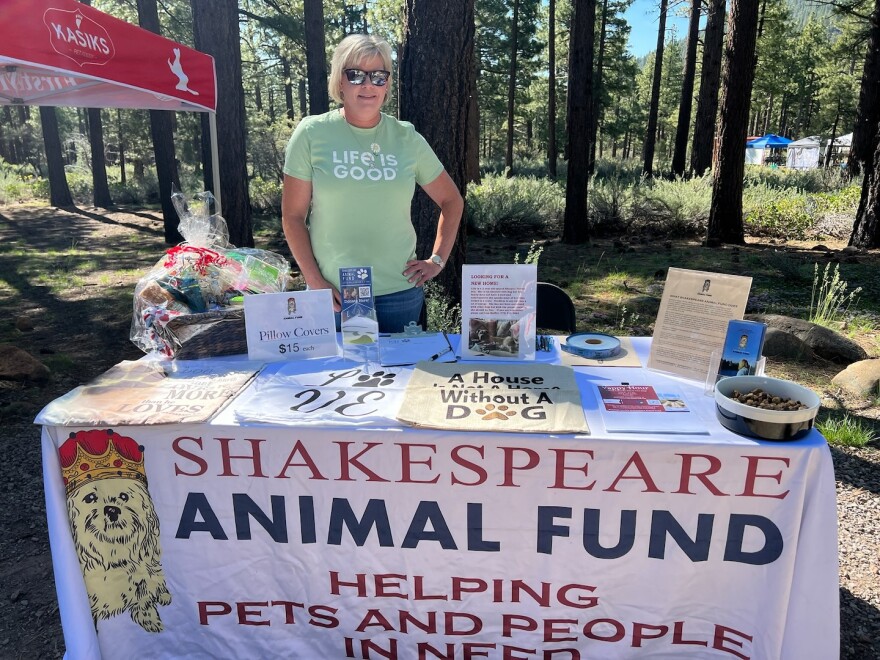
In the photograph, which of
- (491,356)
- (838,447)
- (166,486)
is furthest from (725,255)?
(166,486)

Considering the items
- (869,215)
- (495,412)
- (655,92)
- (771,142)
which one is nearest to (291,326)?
(495,412)

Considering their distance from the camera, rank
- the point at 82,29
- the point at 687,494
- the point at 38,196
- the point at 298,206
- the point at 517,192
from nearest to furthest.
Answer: the point at 687,494 → the point at 298,206 → the point at 82,29 → the point at 517,192 → the point at 38,196

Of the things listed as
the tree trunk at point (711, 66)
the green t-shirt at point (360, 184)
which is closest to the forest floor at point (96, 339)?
the green t-shirt at point (360, 184)

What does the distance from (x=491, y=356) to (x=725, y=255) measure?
7.17 metres

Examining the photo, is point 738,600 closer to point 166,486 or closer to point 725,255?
point 166,486

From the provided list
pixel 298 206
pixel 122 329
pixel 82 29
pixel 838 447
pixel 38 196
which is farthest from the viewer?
pixel 38 196

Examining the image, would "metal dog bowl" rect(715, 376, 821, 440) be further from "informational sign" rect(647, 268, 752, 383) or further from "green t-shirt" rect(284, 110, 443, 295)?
"green t-shirt" rect(284, 110, 443, 295)

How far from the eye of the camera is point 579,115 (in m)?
9.05

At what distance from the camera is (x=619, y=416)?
172 centimetres

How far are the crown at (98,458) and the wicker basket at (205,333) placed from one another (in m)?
0.48

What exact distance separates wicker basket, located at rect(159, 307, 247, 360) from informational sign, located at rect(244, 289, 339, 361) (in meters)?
0.12

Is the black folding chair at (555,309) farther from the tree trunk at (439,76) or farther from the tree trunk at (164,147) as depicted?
the tree trunk at (164,147)

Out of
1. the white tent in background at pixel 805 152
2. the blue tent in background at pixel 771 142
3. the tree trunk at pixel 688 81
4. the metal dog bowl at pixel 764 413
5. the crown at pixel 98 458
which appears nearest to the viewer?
the metal dog bowl at pixel 764 413

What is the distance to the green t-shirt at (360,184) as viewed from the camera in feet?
7.58
